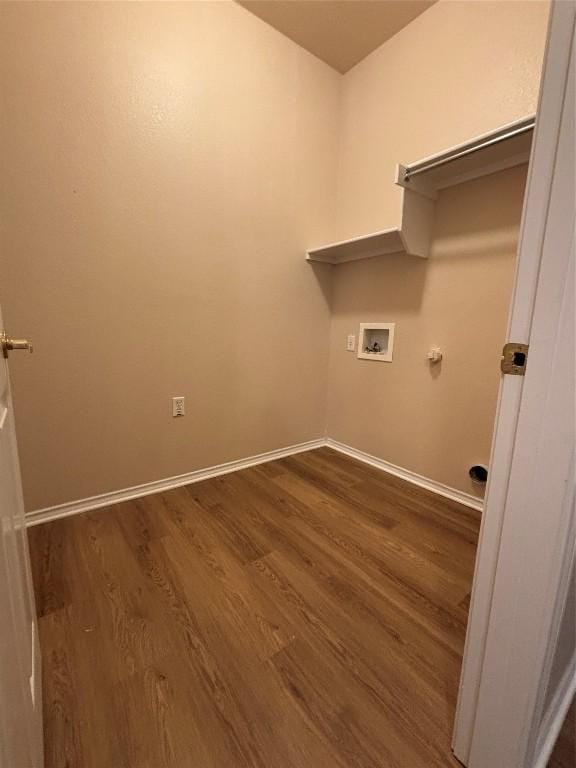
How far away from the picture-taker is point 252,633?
1046 mm

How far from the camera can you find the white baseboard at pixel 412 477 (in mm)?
1853

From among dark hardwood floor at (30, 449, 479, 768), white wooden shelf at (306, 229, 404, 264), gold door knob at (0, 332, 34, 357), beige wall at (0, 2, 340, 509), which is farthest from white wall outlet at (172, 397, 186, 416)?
white wooden shelf at (306, 229, 404, 264)

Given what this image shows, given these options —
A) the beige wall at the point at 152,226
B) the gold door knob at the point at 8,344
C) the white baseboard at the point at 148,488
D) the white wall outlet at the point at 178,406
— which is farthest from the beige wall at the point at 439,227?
the gold door knob at the point at 8,344

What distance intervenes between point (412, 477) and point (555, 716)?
133 centimetres

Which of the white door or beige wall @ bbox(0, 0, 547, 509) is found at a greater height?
beige wall @ bbox(0, 0, 547, 509)

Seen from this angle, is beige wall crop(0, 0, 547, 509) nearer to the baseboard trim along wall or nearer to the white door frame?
the baseboard trim along wall

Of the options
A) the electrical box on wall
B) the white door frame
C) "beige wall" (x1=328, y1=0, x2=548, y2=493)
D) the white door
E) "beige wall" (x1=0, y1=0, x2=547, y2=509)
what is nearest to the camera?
the white door

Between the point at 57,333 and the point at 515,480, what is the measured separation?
1830 mm

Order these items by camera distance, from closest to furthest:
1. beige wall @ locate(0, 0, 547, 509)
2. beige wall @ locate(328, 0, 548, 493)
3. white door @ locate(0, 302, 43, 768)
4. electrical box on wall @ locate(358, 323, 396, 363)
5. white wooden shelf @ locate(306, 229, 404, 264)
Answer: white door @ locate(0, 302, 43, 768), beige wall @ locate(0, 0, 547, 509), beige wall @ locate(328, 0, 548, 493), white wooden shelf @ locate(306, 229, 404, 264), electrical box on wall @ locate(358, 323, 396, 363)

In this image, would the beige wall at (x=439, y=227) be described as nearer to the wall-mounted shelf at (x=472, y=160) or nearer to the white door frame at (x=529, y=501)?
the wall-mounted shelf at (x=472, y=160)

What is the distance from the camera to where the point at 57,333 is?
1549 mm

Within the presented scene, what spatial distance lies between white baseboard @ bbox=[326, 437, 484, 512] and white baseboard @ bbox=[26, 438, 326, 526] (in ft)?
1.08

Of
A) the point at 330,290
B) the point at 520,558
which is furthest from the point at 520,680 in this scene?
the point at 330,290

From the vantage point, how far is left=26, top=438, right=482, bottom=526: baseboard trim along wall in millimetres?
1654
